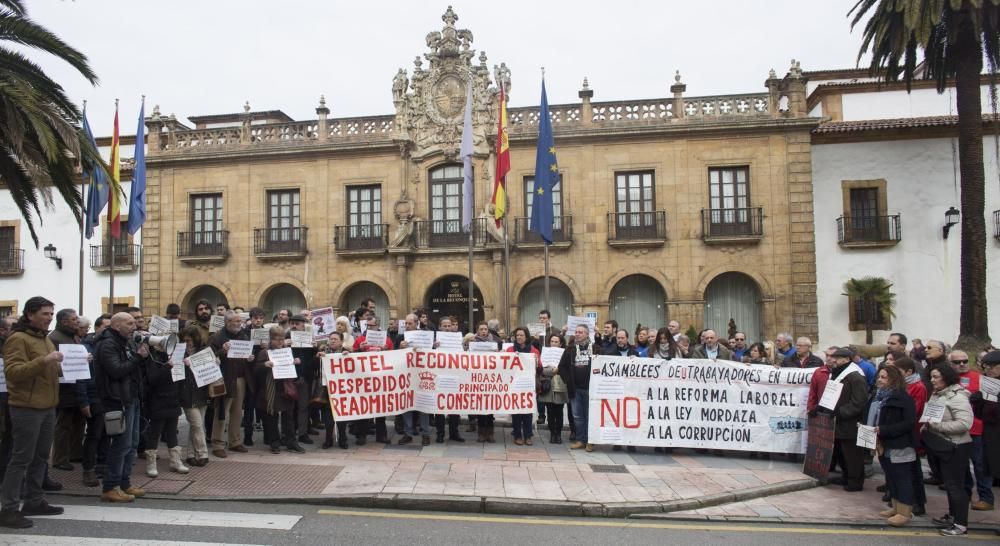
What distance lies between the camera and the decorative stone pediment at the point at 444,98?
79.5 feet

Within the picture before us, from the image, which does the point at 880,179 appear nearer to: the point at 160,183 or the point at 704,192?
the point at 704,192

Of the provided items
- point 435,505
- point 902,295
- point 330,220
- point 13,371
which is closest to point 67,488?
point 13,371

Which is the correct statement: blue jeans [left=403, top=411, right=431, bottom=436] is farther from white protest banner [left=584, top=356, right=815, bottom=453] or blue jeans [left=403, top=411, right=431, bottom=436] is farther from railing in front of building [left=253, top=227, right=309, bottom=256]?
railing in front of building [left=253, top=227, right=309, bottom=256]

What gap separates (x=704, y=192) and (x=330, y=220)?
13174 mm

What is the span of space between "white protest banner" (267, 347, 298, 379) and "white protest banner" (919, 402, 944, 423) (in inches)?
307

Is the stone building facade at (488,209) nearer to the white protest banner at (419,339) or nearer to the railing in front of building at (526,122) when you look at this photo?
the railing in front of building at (526,122)

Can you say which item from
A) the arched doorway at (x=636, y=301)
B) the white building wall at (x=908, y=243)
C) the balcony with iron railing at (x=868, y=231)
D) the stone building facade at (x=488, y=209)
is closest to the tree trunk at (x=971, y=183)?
the balcony with iron railing at (x=868, y=231)

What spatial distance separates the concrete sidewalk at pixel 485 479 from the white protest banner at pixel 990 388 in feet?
7.53

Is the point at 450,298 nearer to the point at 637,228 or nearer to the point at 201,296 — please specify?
the point at 637,228

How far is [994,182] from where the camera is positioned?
75.3 ft

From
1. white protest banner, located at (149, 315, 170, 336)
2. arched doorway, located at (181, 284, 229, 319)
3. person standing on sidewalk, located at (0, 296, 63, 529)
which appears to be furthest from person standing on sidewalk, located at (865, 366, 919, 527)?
arched doorway, located at (181, 284, 229, 319)

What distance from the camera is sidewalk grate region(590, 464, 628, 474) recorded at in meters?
9.09

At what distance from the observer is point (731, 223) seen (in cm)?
2334

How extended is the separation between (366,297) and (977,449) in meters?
20.4
